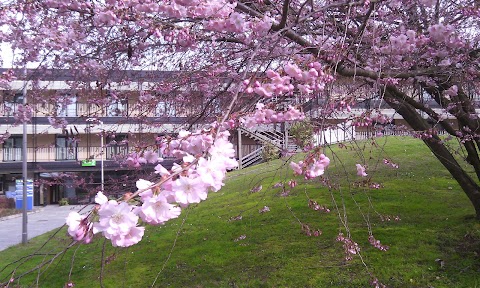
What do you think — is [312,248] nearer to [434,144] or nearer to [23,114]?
[434,144]

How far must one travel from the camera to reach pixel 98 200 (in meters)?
1.25

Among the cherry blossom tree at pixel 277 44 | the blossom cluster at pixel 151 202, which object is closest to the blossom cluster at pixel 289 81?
the cherry blossom tree at pixel 277 44

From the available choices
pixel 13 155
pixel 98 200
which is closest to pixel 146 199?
pixel 98 200

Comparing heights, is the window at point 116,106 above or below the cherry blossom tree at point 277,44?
below

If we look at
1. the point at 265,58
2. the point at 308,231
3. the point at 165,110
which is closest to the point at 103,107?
the point at 165,110

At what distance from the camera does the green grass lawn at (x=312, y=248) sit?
4.68m

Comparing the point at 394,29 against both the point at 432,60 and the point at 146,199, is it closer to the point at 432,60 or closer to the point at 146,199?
the point at 432,60

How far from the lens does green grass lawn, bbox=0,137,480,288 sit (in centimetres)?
468

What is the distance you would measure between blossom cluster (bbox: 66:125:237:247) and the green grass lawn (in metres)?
2.10

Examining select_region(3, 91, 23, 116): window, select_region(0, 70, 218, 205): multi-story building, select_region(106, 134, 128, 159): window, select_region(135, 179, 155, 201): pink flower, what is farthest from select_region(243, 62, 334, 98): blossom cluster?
select_region(3, 91, 23, 116): window

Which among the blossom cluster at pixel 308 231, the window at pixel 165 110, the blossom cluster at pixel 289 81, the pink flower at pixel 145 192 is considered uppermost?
the window at pixel 165 110

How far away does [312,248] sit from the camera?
224 inches

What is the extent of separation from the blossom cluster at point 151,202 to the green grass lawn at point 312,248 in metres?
2.10

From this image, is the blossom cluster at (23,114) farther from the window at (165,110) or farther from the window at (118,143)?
the window at (165,110)
